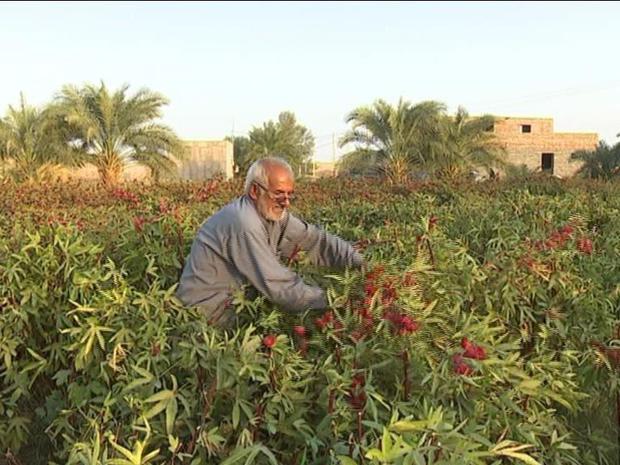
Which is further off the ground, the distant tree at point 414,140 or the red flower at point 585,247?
the distant tree at point 414,140

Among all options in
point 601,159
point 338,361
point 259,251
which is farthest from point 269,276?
point 601,159

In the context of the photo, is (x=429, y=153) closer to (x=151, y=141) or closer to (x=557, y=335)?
(x=151, y=141)

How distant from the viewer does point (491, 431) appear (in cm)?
201

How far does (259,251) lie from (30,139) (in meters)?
18.4

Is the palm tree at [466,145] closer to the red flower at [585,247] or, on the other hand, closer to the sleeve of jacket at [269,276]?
the red flower at [585,247]

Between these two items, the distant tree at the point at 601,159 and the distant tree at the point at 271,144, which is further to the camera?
the distant tree at the point at 271,144

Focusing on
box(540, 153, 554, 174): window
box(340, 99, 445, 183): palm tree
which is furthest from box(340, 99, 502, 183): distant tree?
box(540, 153, 554, 174): window

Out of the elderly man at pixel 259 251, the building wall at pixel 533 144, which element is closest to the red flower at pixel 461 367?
the elderly man at pixel 259 251

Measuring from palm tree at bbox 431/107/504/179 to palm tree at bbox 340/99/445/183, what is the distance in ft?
1.54

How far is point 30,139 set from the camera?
19156mm

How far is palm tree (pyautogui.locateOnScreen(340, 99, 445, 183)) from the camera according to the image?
21094 mm

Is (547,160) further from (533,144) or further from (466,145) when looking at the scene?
(466,145)

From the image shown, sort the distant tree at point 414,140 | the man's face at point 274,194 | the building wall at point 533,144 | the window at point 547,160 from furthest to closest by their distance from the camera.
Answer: the window at point 547,160 → the building wall at point 533,144 → the distant tree at point 414,140 → the man's face at point 274,194

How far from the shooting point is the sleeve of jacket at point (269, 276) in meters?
2.55
